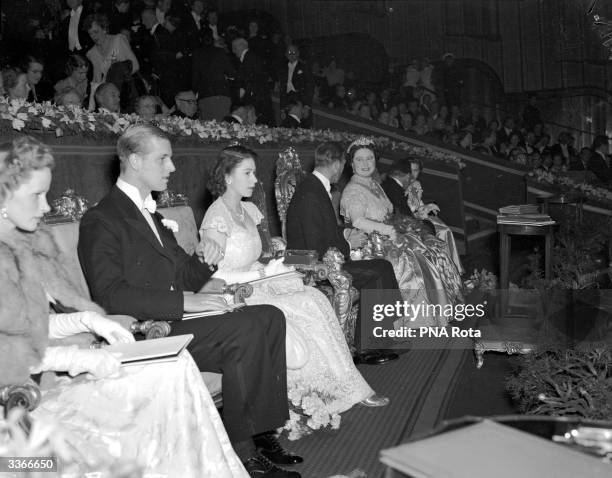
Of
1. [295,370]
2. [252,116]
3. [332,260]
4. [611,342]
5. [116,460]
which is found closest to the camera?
[116,460]

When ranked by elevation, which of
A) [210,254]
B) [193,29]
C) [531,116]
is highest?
[193,29]

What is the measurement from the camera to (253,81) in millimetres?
8508

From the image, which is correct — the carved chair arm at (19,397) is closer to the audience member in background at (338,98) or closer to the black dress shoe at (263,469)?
the black dress shoe at (263,469)

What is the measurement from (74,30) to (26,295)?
208 inches

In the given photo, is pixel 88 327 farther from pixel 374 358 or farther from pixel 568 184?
pixel 568 184

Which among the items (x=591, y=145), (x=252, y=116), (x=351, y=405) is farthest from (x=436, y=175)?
(x=351, y=405)

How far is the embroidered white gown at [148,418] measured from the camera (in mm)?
2125

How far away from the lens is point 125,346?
2354 millimetres

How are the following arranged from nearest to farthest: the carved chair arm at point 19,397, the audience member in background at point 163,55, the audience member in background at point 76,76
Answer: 1. the carved chair arm at point 19,397
2. the audience member in background at point 76,76
3. the audience member in background at point 163,55

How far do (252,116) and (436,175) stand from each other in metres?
3.50

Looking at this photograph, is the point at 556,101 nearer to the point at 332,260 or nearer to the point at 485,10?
the point at 485,10

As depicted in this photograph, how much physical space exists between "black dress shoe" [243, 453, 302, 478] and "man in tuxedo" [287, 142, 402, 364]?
77.2 inches

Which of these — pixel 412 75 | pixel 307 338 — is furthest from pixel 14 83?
pixel 412 75

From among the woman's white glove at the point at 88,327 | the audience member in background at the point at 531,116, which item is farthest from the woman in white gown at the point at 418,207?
the audience member in background at the point at 531,116
